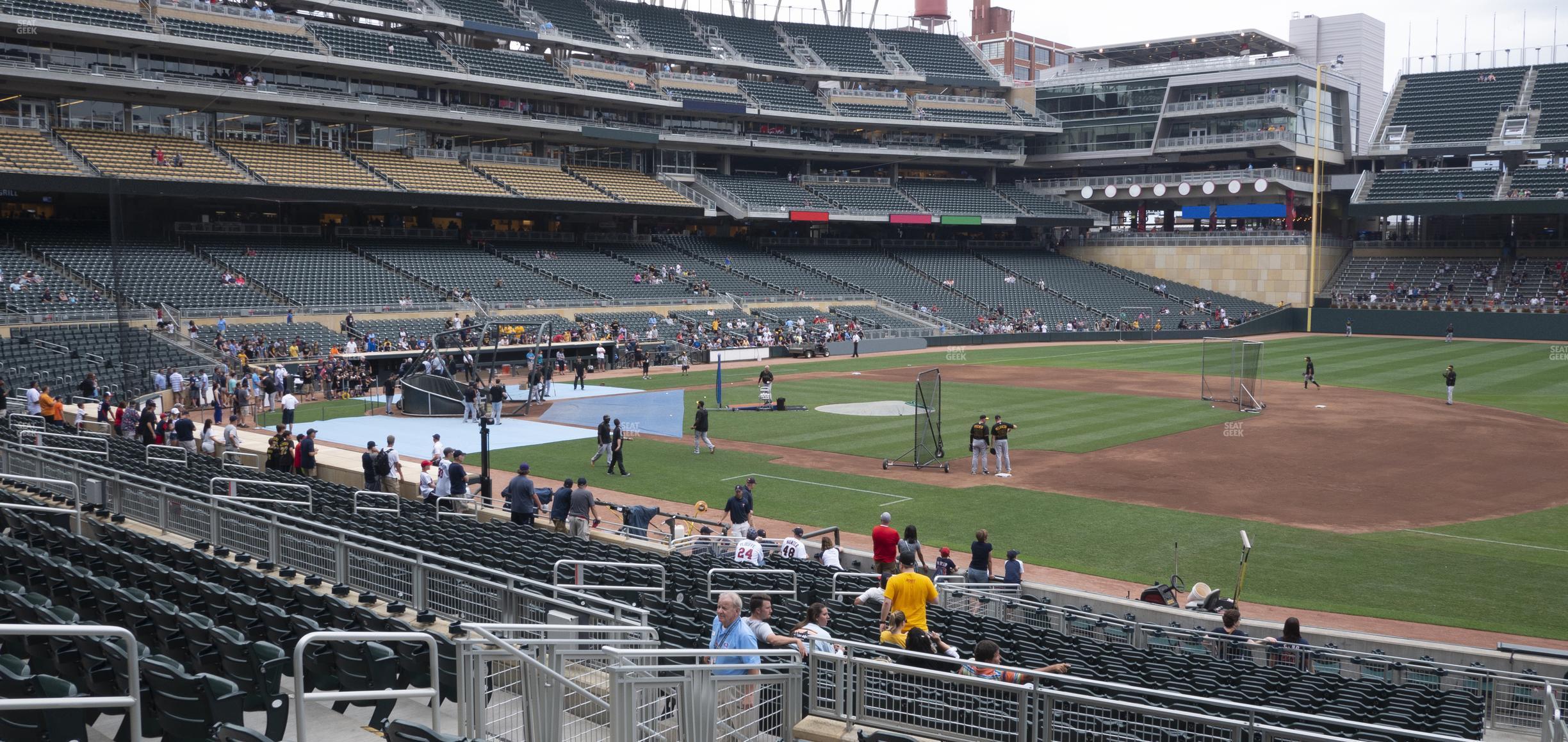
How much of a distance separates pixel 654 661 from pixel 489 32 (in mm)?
63850

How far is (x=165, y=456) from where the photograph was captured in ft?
71.8

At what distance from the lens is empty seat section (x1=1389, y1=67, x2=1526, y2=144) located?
74.8 m

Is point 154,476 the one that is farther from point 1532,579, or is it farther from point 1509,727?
point 1532,579

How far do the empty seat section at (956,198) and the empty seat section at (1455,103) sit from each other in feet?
91.0

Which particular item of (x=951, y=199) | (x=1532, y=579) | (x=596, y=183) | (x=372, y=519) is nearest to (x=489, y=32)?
(x=596, y=183)

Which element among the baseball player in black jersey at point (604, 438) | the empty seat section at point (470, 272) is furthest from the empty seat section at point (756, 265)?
the baseball player in black jersey at point (604, 438)

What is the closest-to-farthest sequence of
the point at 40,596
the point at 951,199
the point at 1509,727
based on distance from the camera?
1. the point at 40,596
2. the point at 1509,727
3. the point at 951,199

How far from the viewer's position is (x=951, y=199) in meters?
84.2

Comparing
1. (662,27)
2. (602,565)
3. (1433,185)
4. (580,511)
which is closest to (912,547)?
(602,565)

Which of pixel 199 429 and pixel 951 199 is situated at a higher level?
pixel 951 199

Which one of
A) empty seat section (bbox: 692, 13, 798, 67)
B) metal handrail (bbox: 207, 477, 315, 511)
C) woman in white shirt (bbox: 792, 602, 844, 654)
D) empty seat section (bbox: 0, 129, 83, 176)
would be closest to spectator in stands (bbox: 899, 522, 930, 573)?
woman in white shirt (bbox: 792, 602, 844, 654)

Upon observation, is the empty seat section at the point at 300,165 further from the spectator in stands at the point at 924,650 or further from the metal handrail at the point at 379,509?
the spectator in stands at the point at 924,650

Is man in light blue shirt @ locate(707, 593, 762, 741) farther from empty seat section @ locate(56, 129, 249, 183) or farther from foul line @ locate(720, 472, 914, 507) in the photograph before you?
empty seat section @ locate(56, 129, 249, 183)

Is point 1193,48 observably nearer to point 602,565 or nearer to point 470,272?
point 470,272
